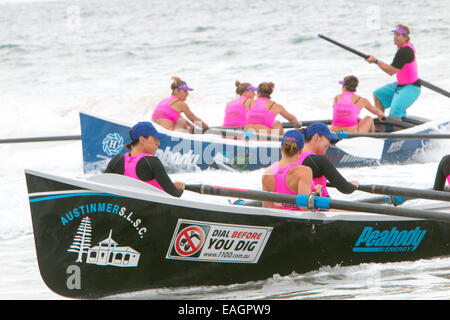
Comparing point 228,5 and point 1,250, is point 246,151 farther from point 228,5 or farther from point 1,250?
point 228,5

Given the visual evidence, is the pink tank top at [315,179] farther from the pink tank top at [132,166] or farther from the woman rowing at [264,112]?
the woman rowing at [264,112]

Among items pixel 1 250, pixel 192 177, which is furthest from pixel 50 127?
pixel 1 250

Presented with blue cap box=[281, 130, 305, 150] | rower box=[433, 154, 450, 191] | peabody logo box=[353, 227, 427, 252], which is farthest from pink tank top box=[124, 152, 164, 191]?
rower box=[433, 154, 450, 191]

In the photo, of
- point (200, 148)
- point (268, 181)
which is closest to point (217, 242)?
point (268, 181)

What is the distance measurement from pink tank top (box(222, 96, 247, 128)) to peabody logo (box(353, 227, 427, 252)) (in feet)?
16.0

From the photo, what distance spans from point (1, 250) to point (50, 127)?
1211 cm

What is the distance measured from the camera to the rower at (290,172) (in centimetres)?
525

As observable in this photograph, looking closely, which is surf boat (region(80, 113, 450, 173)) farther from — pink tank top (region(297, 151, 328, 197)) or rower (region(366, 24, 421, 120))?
pink tank top (region(297, 151, 328, 197))

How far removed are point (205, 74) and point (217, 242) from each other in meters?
20.5

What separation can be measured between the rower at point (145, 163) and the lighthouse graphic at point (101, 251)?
0.52 meters

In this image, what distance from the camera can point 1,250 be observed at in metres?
6.61

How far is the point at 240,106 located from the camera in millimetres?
10414

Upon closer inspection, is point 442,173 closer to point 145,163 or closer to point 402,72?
point 145,163

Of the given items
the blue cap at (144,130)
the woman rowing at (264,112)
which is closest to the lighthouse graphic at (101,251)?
the blue cap at (144,130)
